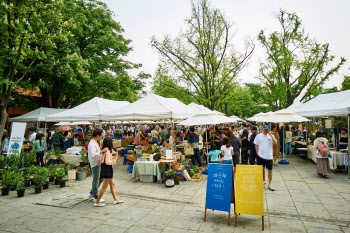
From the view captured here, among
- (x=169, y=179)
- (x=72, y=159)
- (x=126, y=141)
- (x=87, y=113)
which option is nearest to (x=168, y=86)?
(x=126, y=141)

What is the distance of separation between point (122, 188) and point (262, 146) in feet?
15.3

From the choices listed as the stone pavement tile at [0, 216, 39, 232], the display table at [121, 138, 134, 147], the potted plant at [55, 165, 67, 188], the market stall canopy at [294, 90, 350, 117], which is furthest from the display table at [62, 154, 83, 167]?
the market stall canopy at [294, 90, 350, 117]

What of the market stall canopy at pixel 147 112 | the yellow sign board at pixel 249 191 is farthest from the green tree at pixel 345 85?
the yellow sign board at pixel 249 191

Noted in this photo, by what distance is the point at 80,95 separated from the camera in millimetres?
19062

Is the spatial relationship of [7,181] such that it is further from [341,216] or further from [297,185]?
[297,185]

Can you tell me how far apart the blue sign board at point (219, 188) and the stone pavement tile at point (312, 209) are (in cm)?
186

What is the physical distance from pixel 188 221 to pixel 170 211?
2.28ft

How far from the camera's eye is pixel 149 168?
7.70 meters

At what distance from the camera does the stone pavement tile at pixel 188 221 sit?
4238mm

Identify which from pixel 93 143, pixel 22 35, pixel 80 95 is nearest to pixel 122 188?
pixel 93 143

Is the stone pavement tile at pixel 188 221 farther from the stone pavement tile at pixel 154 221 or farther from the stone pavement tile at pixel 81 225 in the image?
the stone pavement tile at pixel 81 225

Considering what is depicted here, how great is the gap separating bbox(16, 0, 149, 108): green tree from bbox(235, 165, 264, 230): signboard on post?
13955 millimetres

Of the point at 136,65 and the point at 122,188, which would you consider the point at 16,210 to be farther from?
the point at 136,65

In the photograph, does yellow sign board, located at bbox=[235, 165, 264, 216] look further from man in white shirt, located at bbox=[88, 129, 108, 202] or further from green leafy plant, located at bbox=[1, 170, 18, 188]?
green leafy plant, located at bbox=[1, 170, 18, 188]
